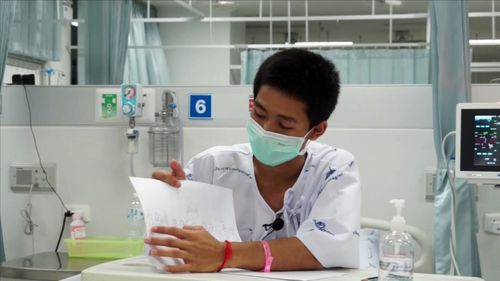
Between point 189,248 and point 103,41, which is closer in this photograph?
point 189,248

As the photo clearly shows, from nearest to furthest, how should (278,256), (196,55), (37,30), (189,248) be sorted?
(189,248) < (278,256) < (37,30) < (196,55)

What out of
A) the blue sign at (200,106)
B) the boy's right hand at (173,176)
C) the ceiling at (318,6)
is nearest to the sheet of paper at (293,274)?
the boy's right hand at (173,176)

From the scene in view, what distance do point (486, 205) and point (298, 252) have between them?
1.45 m

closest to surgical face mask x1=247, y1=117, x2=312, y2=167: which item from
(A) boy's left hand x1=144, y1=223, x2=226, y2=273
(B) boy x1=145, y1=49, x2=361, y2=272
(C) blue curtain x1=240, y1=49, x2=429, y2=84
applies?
(B) boy x1=145, y1=49, x2=361, y2=272

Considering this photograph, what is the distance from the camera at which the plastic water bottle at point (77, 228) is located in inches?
100

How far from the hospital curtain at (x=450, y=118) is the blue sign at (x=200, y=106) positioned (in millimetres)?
961

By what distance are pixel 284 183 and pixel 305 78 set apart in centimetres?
31

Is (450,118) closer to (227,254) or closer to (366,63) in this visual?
(227,254)

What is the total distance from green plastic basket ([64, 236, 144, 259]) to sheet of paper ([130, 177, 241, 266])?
3.79ft

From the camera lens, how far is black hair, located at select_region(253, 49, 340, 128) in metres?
1.32

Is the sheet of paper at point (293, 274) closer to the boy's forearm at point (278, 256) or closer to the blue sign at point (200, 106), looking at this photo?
the boy's forearm at point (278, 256)

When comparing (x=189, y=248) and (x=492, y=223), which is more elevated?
(x=189, y=248)

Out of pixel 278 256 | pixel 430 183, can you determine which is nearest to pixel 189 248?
pixel 278 256

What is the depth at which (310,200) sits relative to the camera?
56.4 inches
